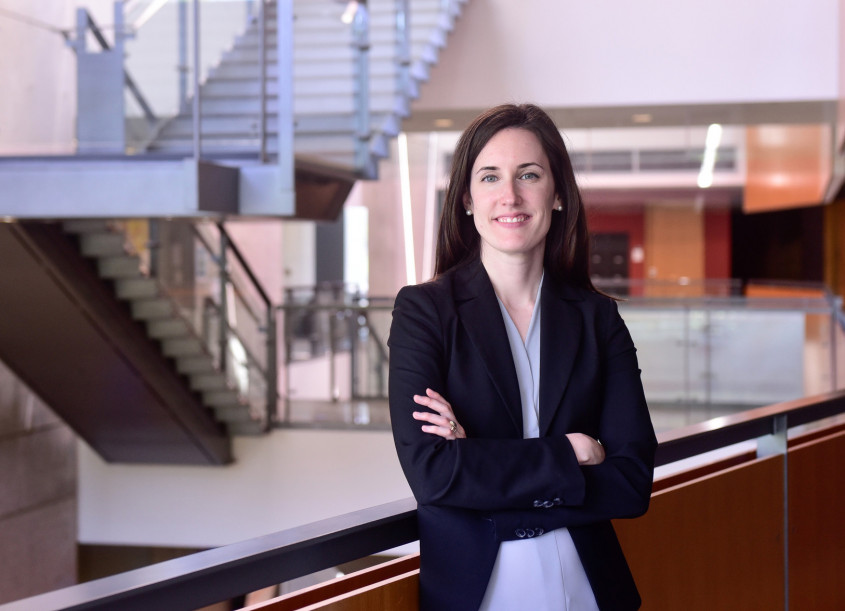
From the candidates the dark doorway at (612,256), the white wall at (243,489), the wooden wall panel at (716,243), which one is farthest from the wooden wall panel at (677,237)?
the white wall at (243,489)

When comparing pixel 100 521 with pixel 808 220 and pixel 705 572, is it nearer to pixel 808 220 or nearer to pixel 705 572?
pixel 705 572

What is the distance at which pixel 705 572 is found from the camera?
2432 millimetres

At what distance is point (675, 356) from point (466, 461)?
7192 millimetres

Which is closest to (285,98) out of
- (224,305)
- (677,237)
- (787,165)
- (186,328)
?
(186,328)

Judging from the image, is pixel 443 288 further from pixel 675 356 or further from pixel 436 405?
pixel 675 356

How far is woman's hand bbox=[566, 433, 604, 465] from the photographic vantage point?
5.15 feet

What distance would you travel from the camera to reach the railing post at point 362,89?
6254 mm

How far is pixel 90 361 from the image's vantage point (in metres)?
7.09

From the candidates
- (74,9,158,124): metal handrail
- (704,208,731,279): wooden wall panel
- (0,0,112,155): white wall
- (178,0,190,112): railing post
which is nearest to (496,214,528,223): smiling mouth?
(0,0,112,155): white wall

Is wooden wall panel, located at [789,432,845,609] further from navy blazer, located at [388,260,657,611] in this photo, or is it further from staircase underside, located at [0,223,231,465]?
staircase underside, located at [0,223,231,465]

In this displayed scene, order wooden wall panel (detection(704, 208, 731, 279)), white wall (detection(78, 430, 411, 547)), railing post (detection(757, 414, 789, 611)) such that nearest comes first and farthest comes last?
railing post (detection(757, 414, 789, 611)), white wall (detection(78, 430, 411, 547)), wooden wall panel (detection(704, 208, 731, 279))

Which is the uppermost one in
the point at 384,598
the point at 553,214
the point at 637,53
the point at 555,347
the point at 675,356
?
the point at 637,53

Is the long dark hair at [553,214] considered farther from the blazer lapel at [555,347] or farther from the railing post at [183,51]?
the railing post at [183,51]

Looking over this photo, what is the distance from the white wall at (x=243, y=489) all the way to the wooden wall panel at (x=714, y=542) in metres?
5.61
